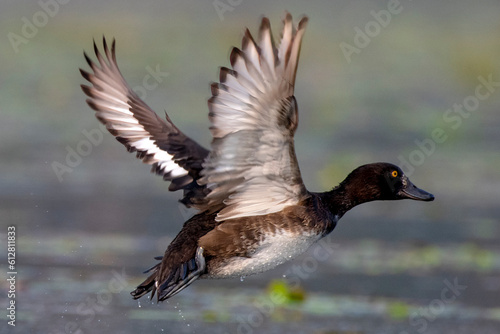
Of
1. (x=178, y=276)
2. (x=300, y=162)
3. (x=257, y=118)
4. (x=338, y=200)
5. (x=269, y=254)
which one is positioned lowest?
(x=178, y=276)

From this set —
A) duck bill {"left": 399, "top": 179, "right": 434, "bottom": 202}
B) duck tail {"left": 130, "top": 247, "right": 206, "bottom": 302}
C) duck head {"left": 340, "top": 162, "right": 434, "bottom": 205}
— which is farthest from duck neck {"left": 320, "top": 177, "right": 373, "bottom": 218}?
duck tail {"left": 130, "top": 247, "right": 206, "bottom": 302}

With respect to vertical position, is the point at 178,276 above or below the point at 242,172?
below

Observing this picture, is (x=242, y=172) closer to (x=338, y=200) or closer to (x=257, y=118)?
(x=257, y=118)

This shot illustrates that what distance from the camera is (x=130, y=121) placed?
7.30 metres

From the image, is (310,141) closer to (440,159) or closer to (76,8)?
(440,159)

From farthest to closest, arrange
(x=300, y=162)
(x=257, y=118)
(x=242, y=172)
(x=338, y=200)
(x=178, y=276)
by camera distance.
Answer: (x=300, y=162)
(x=338, y=200)
(x=178, y=276)
(x=242, y=172)
(x=257, y=118)

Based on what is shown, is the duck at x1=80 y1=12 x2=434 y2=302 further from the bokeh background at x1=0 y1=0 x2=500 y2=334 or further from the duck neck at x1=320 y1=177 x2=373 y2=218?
the bokeh background at x1=0 y1=0 x2=500 y2=334

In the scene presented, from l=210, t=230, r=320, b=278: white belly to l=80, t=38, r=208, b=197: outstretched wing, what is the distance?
3.16 ft

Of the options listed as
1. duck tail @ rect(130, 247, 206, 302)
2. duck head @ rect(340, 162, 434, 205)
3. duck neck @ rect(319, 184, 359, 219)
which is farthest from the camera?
duck head @ rect(340, 162, 434, 205)

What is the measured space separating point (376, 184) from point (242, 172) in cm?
156

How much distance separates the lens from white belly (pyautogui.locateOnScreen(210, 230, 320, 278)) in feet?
21.0

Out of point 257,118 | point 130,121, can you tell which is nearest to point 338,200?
point 130,121

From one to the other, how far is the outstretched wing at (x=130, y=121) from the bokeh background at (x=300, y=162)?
1125mm

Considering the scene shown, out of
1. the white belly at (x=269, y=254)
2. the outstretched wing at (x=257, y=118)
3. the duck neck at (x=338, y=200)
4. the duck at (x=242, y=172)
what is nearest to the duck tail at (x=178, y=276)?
the duck at (x=242, y=172)
